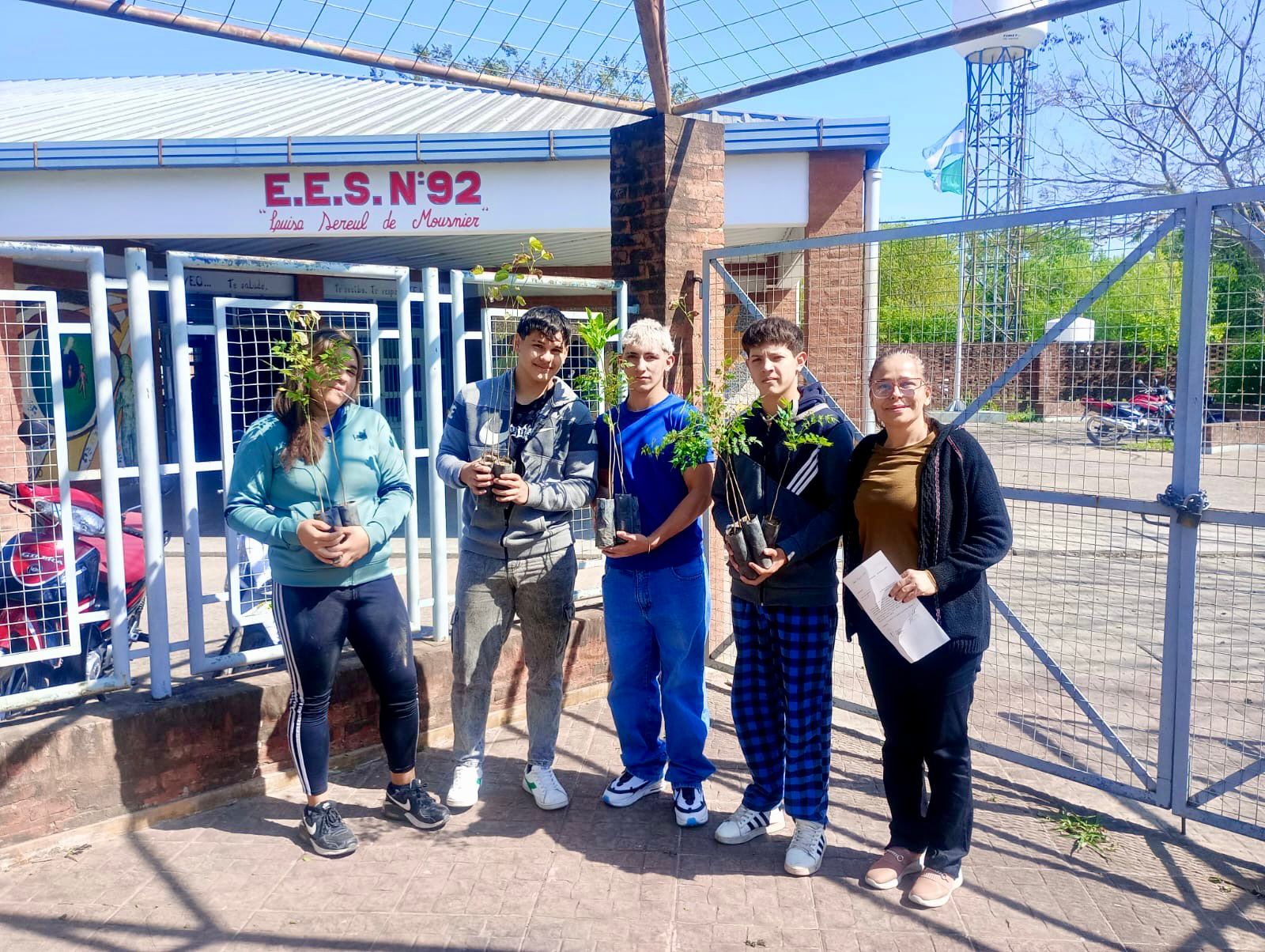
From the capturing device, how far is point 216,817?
3854mm

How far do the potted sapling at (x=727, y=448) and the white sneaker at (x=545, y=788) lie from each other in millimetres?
1314

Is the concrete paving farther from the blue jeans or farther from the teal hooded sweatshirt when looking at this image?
the teal hooded sweatshirt

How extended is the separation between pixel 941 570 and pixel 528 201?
9.43 meters

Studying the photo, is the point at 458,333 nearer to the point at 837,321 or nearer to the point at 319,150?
the point at 837,321

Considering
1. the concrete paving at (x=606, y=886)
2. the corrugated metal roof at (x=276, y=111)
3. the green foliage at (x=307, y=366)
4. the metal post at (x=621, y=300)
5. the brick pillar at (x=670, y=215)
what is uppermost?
the corrugated metal roof at (x=276, y=111)

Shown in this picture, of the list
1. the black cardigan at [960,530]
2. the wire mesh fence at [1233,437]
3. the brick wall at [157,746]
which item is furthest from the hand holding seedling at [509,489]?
the wire mesh fence at [1233,437]

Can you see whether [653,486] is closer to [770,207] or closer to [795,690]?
[795,690]

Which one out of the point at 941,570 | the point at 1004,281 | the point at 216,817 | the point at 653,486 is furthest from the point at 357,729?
the point at 1004,281

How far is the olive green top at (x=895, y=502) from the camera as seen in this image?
3141mm

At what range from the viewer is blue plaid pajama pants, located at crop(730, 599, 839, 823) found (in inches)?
136

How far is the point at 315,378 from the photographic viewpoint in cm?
342

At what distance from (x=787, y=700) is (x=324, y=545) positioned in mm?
1767

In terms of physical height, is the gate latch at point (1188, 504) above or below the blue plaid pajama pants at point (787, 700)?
above

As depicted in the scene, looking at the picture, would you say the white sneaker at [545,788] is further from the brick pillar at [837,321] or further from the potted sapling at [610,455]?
the brick pillar at [837,321]
